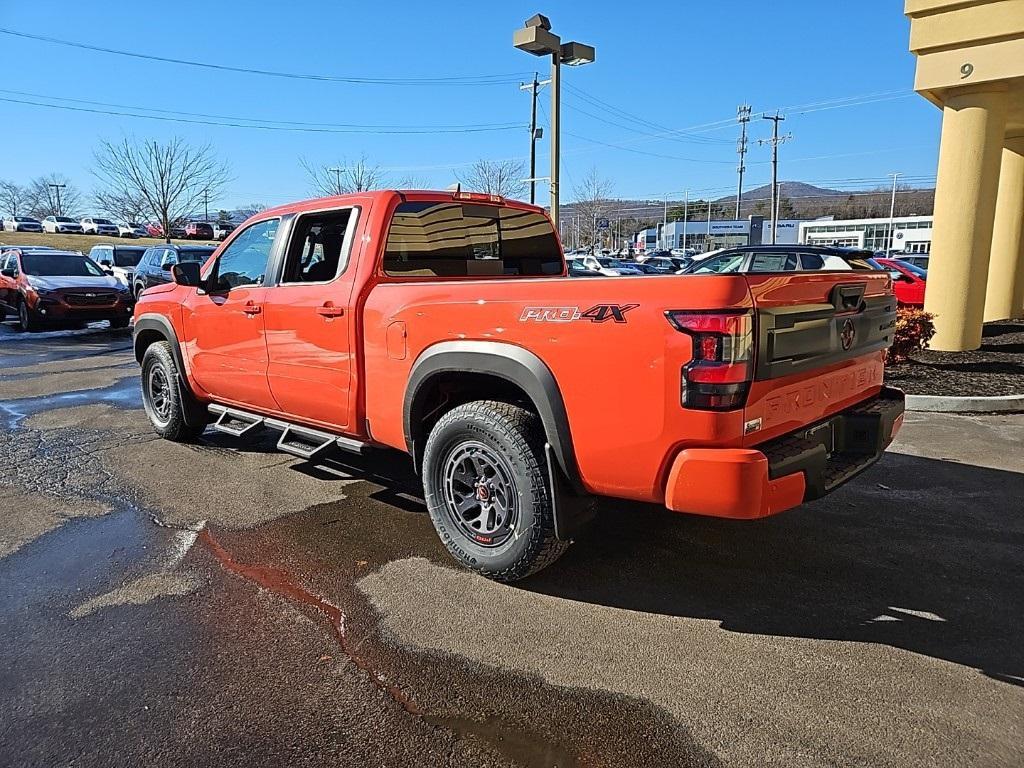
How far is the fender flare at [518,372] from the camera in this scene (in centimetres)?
326

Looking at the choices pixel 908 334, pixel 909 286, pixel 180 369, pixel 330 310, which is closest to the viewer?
pixel 330 310

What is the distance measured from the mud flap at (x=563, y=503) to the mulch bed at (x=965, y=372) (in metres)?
6.28

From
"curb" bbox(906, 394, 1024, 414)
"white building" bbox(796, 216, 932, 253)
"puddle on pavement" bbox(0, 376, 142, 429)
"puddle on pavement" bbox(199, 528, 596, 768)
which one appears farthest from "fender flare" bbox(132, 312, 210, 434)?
"white building" bbox(796, 216, 932, 253)

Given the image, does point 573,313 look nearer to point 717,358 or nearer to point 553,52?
point 717,358

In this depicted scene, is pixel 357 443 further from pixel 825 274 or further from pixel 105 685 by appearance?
pixel 825 274

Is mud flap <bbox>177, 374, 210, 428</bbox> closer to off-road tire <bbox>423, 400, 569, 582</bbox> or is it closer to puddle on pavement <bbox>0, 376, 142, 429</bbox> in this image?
puddle on pavement <bbox>0, 376, 142, 429</bbox>

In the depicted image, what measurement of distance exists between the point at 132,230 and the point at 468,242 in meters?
72.7

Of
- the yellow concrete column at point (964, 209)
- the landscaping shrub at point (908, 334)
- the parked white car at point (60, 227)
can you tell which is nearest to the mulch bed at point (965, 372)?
the landscaping shrub at point (908, 334)

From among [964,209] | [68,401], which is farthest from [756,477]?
[964,209]

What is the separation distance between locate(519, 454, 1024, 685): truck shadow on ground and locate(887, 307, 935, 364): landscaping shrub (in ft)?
13.7

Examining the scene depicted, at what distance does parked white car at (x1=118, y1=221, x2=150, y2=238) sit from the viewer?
63.5 meters

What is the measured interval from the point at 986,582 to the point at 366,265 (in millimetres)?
3787

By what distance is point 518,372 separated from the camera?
3.39 meters

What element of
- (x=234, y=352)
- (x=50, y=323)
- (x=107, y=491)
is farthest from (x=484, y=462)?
(x=50, y=323)
